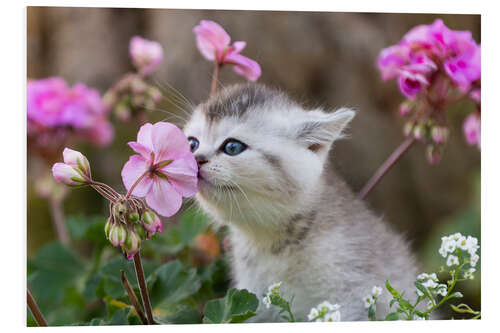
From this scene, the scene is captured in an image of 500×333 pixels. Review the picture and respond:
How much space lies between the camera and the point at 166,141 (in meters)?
1.16

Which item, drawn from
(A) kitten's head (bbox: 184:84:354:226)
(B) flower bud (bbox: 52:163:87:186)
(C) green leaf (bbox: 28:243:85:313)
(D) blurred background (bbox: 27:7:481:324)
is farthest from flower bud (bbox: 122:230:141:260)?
(D) blurred background (bbox: 27:7:481:324)

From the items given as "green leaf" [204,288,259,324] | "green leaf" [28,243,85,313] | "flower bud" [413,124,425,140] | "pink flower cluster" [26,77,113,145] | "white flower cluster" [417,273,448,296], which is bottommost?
"green leaf" [28,243,85,313]

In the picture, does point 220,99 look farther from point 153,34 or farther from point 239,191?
point 153,34

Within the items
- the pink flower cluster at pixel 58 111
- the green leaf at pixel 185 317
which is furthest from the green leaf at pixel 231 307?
the pink flower cluster at pixel 58 111

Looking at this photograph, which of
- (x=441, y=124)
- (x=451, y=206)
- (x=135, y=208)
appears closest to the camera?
(x=135, y=208)

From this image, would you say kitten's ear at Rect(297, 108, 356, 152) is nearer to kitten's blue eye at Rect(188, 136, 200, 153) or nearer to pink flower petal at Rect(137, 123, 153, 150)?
kitten's blue eye at Rect(188, 136, 200, 153)

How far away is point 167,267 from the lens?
1.52m

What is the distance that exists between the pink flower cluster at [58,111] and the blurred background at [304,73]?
36.6 inches

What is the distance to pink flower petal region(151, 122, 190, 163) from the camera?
1148mm

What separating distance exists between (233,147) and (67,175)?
1.49ft

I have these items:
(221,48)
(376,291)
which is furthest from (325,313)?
(221,48)

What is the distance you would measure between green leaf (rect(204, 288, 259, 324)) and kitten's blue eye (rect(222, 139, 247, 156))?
0.31 metres

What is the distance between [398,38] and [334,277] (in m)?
1.85

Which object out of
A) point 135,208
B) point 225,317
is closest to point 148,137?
point 135,208
